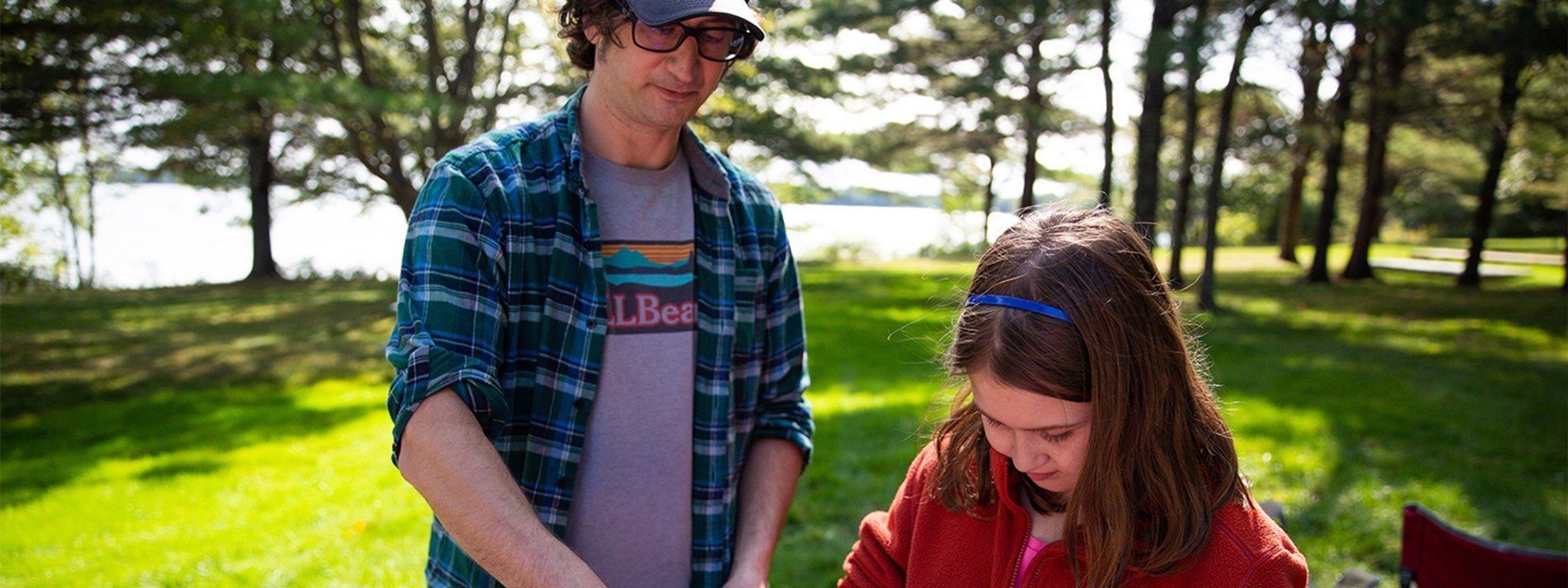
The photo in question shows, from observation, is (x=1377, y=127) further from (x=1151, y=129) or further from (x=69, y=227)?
(x=69, y=227)

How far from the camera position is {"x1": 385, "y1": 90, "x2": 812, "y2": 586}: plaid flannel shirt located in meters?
1.42

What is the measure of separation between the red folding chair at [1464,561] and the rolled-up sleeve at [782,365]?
1888mm

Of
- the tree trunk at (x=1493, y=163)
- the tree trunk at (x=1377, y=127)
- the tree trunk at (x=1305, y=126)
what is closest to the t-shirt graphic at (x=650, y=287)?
the tree trunk at (x=1305, y=126)

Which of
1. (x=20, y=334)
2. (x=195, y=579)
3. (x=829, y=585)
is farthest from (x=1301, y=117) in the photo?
(x=20, y=334)

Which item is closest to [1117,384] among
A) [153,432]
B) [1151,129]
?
[153,432]

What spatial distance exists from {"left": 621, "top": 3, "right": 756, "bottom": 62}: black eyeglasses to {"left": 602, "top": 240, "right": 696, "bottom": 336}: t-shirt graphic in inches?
13.8

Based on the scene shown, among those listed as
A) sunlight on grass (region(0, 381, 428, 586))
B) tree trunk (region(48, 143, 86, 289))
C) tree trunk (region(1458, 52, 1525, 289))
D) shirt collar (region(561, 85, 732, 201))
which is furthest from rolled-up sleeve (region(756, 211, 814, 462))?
tree trunk (region(48, 143, 86, 289))

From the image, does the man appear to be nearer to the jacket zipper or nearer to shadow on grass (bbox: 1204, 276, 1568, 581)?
the jacket zipper

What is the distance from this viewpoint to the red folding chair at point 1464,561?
2.42m

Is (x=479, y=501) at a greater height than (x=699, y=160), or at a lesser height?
lesser

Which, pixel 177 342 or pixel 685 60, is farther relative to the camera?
pixel 177 342

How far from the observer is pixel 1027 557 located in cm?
149

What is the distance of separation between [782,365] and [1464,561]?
200 centimetres

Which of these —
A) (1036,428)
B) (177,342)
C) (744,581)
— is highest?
(1036,428)
